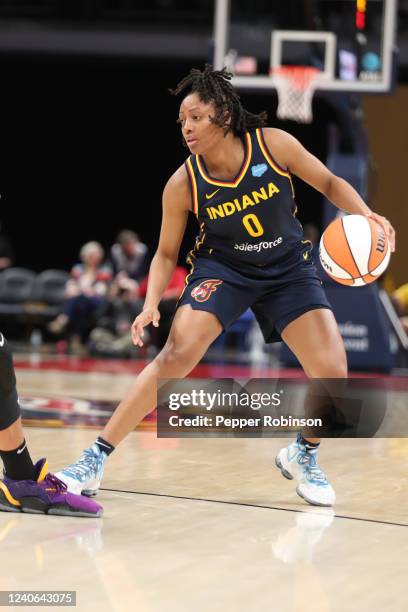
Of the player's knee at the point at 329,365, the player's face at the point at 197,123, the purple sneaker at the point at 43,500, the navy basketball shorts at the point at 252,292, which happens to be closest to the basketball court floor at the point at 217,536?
the purple sneaker at the point at 43,500

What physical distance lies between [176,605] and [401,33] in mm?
14329

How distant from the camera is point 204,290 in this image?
4.23 m

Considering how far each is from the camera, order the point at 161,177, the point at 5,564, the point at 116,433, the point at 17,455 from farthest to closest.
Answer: the point at 161,177
the point at 116,433
the point at 17,455
the point at 5,564

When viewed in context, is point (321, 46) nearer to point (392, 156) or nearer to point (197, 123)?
point (197, 123)

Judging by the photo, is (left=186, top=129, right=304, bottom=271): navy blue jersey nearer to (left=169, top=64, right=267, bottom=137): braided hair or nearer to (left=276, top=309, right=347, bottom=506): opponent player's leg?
(left=169, top=64, right=267, bottom=137): braided hair

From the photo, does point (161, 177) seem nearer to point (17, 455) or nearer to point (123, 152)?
point (123, 152)

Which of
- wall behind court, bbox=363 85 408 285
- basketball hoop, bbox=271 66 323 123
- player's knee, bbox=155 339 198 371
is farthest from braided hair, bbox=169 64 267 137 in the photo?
wall behind court, bbox=363 85 408 285

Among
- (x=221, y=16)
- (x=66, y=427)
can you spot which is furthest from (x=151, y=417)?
(x=221, y=16)

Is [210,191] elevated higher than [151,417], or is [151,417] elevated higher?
[210,191]

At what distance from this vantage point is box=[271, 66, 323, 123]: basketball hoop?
33.7 feet

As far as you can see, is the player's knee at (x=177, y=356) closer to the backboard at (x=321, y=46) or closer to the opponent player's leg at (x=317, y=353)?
the opponent player's leg at (x=317, y=353)

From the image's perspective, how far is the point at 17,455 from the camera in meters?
3.87

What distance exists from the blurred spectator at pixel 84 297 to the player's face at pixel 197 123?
8897 millimetres

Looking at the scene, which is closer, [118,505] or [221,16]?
[118,505]
